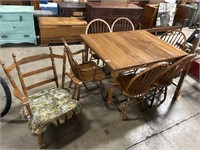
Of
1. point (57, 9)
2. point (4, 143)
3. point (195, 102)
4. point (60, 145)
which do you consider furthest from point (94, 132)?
point (57, 9)

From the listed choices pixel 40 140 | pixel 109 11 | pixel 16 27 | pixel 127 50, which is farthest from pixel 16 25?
pixel 40 140

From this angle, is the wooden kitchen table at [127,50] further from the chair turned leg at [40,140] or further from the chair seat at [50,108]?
the chair turned leg at [40,140]

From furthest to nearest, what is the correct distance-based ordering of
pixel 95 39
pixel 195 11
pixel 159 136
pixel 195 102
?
pixel 195 11
pixel 195 102
pixel 95 39
pixel 159 136

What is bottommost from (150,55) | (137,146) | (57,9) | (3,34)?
(137,146)

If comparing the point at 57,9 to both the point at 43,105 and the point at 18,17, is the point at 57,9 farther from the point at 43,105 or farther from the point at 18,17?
the point at 43,105

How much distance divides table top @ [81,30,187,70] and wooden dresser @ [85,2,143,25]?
1271 mm

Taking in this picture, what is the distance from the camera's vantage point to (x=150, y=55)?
1.88 metres

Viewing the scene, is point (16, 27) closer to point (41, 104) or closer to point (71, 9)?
point (71, 9)

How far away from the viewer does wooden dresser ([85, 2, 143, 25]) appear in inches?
134

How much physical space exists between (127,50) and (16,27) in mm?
2231

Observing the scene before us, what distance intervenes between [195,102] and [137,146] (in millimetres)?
1260

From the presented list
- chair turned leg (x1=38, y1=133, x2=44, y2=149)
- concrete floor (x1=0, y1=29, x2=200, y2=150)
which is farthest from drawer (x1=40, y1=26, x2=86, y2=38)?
chair turned leg (x1=38, y1=133, x2=44, y2=149)

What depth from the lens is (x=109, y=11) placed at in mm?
3496

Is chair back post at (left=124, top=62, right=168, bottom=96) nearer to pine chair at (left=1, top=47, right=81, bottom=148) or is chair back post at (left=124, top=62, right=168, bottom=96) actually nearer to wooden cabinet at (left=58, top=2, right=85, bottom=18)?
pine chair at (left=1, top=47, right=81, bottom=148)
